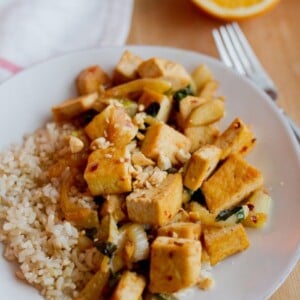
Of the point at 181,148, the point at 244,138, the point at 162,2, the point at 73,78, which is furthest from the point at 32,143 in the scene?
the point at 162,2

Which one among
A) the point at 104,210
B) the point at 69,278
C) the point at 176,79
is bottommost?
the point at 69,278

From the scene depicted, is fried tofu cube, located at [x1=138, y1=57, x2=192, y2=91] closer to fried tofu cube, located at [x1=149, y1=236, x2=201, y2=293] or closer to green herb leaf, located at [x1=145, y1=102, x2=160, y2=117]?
green herb leaf, located at [x1=145, y1=102, x2=160, y2=117]

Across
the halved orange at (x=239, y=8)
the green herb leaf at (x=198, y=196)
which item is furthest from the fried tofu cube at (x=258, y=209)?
the halved orange at (x=239, y=8)

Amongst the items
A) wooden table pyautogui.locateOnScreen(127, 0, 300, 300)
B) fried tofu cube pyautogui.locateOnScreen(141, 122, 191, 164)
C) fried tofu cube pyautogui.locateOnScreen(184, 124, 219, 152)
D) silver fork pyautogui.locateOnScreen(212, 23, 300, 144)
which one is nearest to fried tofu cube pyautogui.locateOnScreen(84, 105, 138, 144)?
fried tofu cube pyautogui.locateOnScreen(141, 122, 191, 164)

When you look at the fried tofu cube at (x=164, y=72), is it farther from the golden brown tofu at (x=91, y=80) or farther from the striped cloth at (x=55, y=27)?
the striped cloth at (x=55, y=27)

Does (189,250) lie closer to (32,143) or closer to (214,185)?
(214,185)

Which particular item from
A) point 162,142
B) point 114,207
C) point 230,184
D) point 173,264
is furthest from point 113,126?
point 173,264
